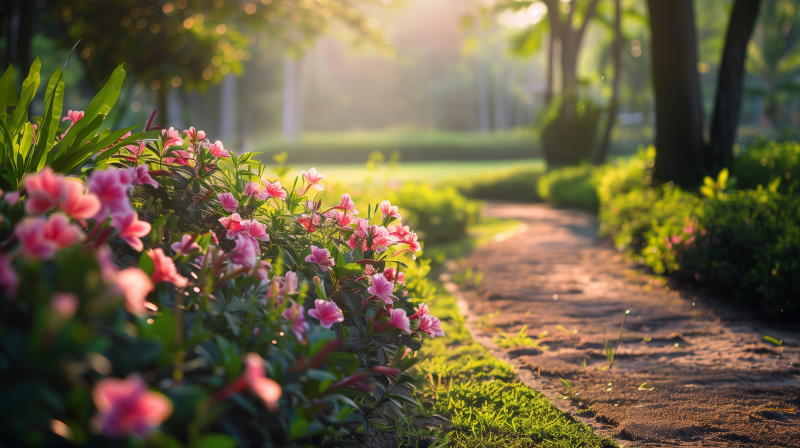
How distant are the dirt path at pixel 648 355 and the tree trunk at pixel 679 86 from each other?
1.77m

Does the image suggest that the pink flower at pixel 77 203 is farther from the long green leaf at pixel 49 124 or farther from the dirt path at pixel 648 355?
the dirt path at pixel 648 355

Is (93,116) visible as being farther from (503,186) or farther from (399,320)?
(503,186)

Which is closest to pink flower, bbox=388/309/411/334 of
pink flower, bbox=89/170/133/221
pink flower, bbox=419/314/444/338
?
pink flower, bbox=419/314/444/338

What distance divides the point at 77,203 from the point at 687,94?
750 centimetres

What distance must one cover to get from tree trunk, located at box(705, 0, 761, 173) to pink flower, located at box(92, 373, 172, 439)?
25.2 feet

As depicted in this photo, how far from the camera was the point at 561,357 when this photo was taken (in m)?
3.52

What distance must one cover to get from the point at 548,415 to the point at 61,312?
7.72 ft

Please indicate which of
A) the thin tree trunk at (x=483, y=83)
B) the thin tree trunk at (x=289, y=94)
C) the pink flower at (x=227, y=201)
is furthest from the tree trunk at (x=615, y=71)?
the thin tree trunk at (x=483, y=83)

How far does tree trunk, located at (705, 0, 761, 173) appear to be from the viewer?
21.7 ft

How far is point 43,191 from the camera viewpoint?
1207 millimetres

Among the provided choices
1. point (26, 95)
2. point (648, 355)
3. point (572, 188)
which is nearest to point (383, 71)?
point (572, 188)

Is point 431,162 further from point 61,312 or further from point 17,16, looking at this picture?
point 61,312

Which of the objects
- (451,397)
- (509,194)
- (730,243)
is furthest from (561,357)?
(509,194)

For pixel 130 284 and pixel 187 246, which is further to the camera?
pixel 187 246
